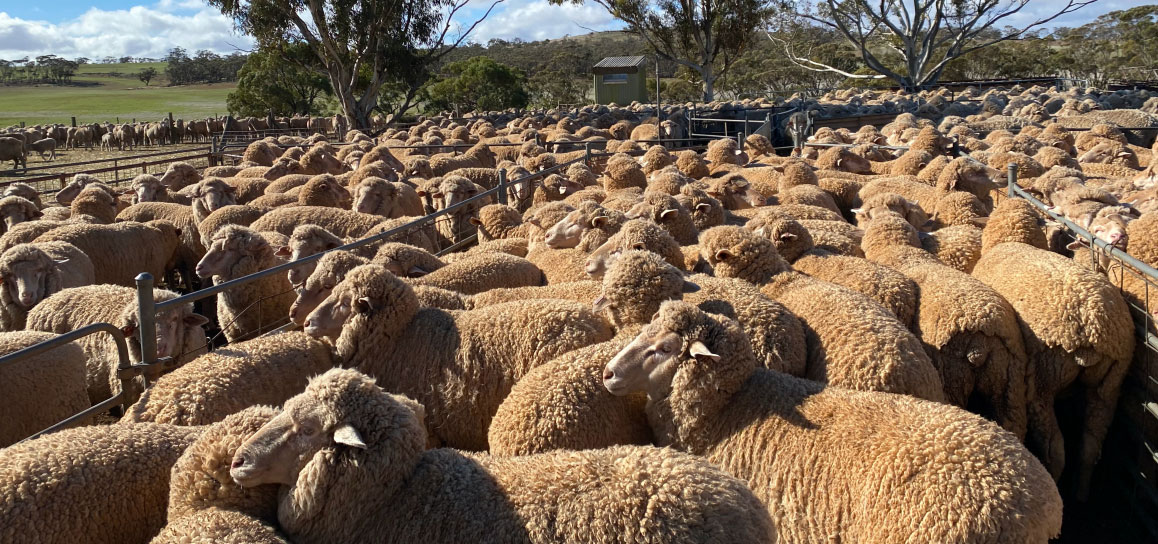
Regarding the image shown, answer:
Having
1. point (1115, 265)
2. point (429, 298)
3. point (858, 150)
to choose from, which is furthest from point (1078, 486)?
point (858, 150)

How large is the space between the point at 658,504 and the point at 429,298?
Answer: 2.93 metres

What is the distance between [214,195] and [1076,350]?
8.95 m

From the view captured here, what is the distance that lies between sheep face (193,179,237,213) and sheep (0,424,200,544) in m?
6.91

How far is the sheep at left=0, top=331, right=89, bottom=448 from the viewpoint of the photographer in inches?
170

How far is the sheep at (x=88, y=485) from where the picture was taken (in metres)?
2.74

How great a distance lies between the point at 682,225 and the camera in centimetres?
667

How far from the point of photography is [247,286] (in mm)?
6105

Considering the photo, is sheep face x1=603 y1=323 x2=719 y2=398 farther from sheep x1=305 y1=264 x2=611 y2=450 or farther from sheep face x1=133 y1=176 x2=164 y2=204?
sheep face x1=133 y1=176 x2=164 y2=204

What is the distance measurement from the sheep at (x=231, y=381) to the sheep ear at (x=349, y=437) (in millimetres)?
1317

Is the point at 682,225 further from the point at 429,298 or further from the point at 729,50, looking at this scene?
the point at 729,50

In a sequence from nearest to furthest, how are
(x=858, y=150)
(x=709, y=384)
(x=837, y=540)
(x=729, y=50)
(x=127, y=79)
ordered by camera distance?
1. (x=837, y=540)
2. (x=709, y=384)
3. (x=858, y=150)
4. (x=729, y=50)
5. (x=127, y=79)

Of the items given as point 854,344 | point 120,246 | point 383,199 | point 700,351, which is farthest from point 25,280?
point 854,344

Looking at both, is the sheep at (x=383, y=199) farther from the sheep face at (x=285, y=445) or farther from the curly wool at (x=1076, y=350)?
the curly wool at (x=1076, y=350)

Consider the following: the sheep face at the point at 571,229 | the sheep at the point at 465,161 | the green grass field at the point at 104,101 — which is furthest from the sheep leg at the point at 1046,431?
the green grass field at the point at 104,101
